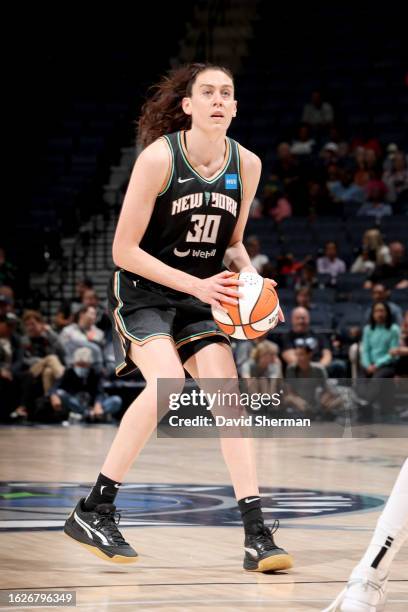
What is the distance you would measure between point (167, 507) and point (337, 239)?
949 centimetres

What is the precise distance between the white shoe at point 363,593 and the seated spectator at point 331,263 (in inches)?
433

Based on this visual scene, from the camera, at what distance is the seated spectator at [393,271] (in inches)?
542

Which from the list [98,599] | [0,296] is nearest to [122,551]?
[98,599]

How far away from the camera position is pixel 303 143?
56.3ft

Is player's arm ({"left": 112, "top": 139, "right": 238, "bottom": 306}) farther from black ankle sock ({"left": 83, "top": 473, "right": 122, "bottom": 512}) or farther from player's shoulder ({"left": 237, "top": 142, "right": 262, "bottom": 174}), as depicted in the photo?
black ankle sock ({"left": 83, "top": 473, "right": 122, "bottom": 512})

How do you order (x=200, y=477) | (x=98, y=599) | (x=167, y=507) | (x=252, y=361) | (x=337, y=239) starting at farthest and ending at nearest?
(x=337, y=239)
(x=252, y=361)
(x=200, y=477)
(x=167, y=507)
(x=98, y=599)

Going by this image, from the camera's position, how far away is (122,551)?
14.4 ft

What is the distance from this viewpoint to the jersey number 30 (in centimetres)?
462

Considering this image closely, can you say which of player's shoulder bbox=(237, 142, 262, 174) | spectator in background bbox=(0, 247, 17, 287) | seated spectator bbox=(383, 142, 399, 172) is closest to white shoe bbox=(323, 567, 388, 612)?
player's shoulder bbox=(237, 142, 262, 174)

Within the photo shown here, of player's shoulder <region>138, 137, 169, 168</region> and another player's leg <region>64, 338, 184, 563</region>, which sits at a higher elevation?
player's shoulder <region>138, 137, 169, 168</region>

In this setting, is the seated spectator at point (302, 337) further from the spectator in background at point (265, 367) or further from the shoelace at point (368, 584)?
the shoelace at point (368, 584)

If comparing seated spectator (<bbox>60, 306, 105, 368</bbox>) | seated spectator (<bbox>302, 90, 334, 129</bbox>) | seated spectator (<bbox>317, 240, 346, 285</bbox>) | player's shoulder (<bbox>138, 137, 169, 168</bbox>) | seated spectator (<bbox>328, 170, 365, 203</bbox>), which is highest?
seated spectator (<bbox>302, 90, 334, 129</bbox>)

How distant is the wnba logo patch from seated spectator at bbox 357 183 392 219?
10.8m

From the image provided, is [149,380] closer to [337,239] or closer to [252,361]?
[252,361]
